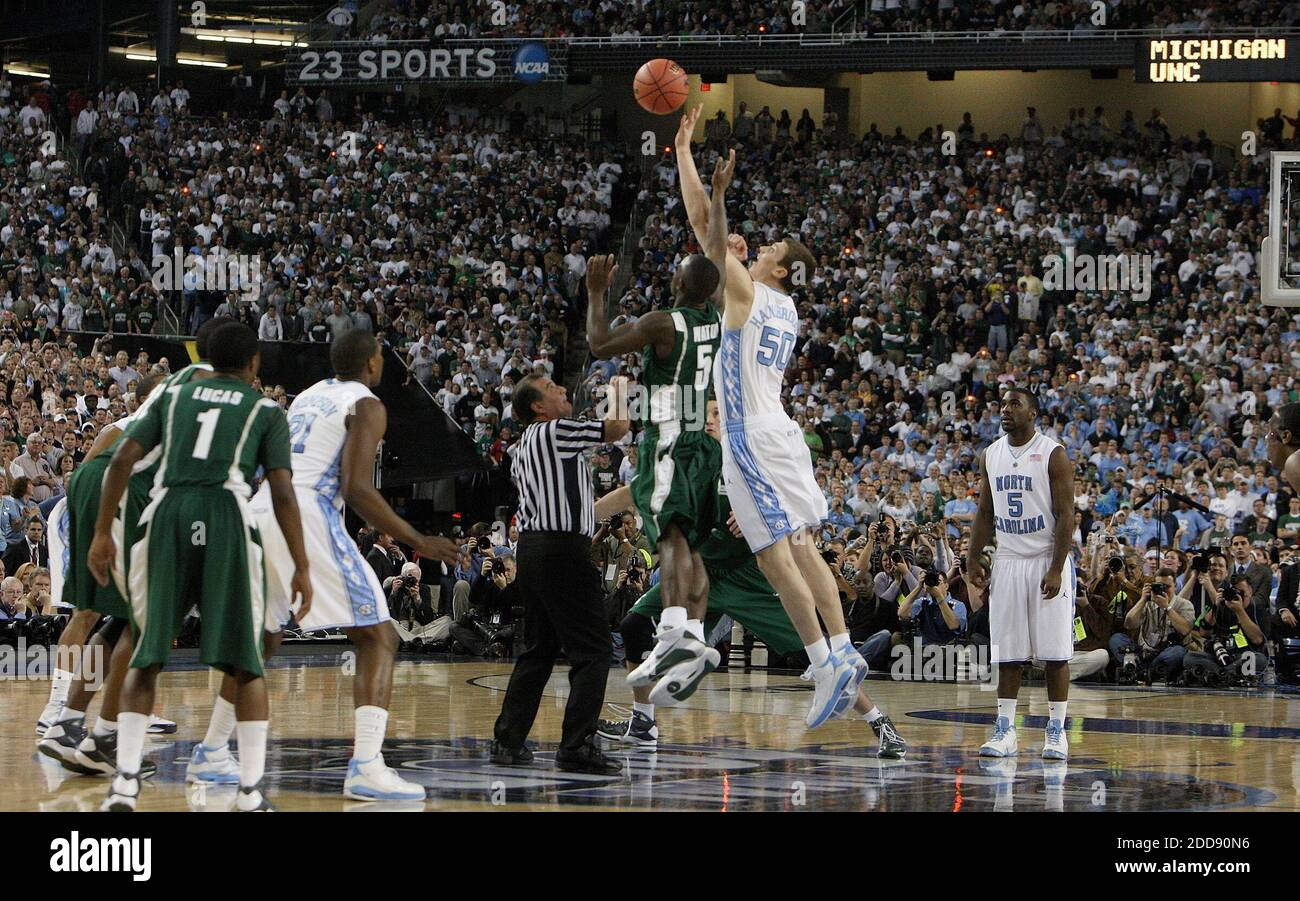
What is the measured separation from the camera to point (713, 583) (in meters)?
10.7

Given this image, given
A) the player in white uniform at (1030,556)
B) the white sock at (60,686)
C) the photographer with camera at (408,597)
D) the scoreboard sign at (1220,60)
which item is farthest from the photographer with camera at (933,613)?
the scoreboard sign at (1220,60)

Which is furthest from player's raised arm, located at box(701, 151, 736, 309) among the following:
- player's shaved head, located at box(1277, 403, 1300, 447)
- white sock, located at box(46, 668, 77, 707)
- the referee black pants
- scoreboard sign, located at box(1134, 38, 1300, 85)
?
scoreboard sign, located at box(1134, 38, 1300, 85)

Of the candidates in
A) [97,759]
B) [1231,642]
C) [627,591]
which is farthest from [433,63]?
[97,759]

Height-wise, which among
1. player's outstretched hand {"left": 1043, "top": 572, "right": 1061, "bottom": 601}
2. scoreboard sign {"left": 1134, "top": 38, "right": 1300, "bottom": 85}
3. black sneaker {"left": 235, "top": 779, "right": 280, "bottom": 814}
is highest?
scoreboard sign {"left": 1134, "top": 38, "right": 1300, "bottom": 85}

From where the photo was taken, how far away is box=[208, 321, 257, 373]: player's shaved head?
705cm

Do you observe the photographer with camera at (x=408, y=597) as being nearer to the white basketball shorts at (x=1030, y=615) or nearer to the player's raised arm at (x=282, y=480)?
the white basketball shorts at (x=1030, y=615)

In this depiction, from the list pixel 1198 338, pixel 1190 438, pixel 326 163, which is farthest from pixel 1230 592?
pixel 326 163

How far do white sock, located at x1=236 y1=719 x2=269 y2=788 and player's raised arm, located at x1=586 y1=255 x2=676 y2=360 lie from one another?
240 cm

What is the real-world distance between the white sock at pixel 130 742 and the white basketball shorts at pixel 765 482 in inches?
130

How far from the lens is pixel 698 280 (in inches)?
348

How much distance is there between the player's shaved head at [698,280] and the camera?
29.0 ft

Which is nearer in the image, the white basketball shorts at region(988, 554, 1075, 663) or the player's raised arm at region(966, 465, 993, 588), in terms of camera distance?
the white basketball shorts at region(988, 554, 1075, 663)

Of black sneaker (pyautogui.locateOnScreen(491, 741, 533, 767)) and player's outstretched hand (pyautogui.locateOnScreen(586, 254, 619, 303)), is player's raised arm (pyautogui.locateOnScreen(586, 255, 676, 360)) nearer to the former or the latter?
player's outstretched hand (pyautogui.locateOnScreen(586, 254, 619, 303))
